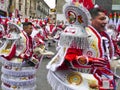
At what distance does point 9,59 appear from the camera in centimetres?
552

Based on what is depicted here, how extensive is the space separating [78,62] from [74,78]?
229 millimetres

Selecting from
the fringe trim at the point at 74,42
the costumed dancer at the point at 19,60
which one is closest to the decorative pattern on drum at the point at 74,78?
the fringe trim at the point at 74,42

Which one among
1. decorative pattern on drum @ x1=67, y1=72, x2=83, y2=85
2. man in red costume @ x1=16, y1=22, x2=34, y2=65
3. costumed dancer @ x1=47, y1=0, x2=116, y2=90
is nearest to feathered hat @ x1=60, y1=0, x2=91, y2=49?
costumed dancer @ x1=47, y1=0, x2=116, y2=90

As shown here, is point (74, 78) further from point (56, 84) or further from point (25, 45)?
point (25, 45)

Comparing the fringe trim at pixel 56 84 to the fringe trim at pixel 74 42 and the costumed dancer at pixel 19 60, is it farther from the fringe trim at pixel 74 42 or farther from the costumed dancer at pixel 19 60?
the costumed dancer at pixel 19 60

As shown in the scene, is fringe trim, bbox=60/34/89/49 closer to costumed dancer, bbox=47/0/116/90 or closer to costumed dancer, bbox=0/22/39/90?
costumed dancer, bbox=47/0/116/90

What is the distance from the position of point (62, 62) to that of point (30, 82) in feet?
8.25

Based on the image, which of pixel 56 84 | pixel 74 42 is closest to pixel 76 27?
pixel 74 42

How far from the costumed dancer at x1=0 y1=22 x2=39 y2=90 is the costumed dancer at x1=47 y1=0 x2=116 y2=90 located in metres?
2.01

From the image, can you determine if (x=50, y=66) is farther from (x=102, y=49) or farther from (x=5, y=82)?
(x=5, y=82)

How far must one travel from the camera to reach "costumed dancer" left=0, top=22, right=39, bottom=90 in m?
5.50

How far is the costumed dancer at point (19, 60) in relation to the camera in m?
5.50

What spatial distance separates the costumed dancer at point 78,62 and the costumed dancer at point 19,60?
2.01 metres

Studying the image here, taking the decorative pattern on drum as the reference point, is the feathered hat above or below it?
above
